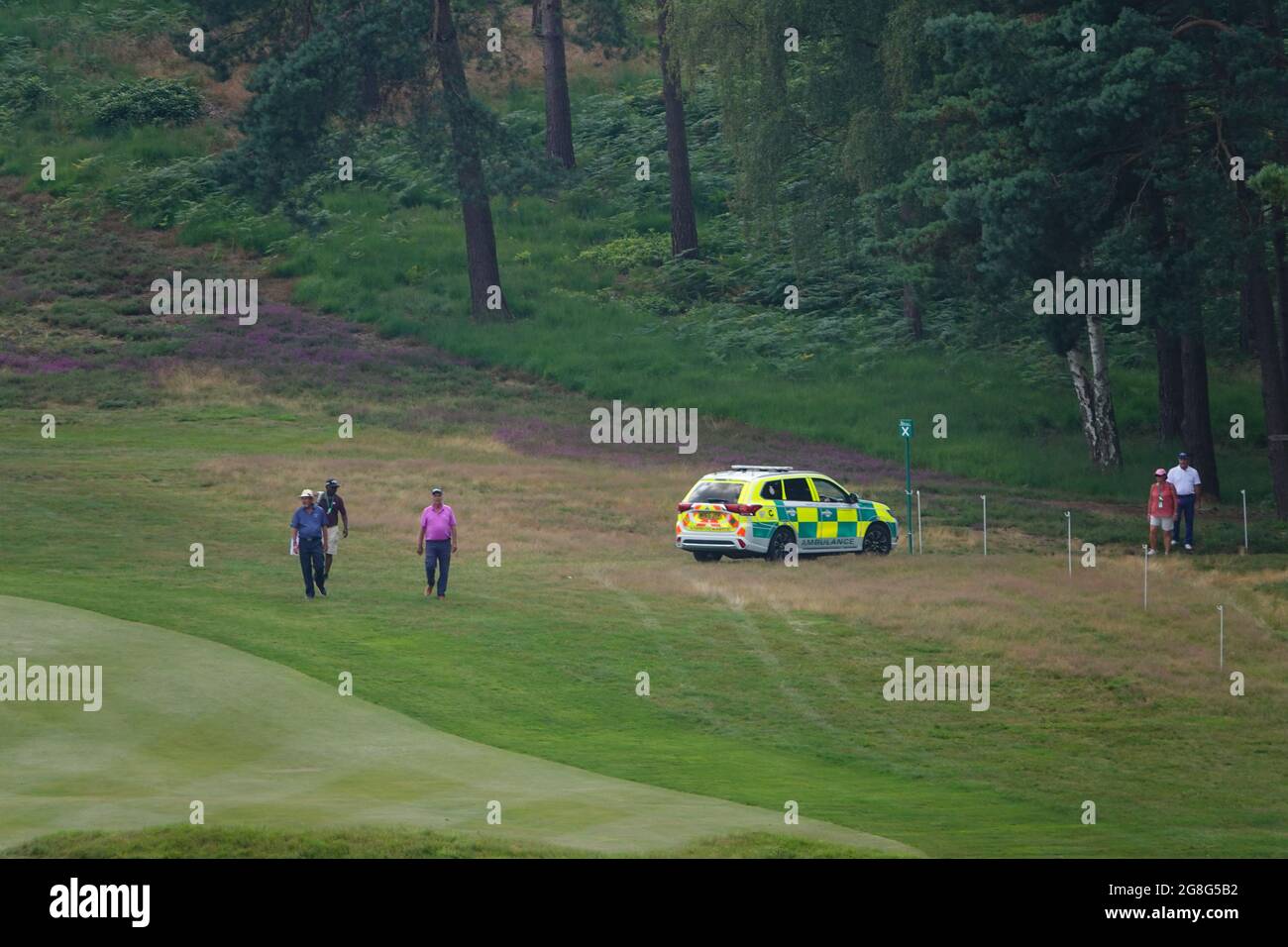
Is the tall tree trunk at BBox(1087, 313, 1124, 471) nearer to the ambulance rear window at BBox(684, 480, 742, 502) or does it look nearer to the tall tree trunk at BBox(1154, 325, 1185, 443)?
the tall tree trunk at BBox(1154, 325, 1185, 443)

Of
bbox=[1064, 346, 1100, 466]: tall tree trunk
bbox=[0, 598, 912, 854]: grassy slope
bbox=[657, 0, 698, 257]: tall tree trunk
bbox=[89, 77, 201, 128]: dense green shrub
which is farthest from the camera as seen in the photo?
bbox=[89, 77, 201, 128]: dense green shrub

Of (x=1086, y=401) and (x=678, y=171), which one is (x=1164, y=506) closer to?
(x=1086, y=401)

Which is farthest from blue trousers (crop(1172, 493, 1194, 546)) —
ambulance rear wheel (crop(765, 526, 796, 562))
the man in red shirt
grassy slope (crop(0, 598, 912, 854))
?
grassy slope (crop(0, 598, 912, 854))

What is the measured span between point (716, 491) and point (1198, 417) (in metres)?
14.0

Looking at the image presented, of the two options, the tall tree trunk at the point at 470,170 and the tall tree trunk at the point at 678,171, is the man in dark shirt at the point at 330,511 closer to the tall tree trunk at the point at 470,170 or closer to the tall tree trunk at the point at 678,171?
the tall tree trunk at the point at 470,170

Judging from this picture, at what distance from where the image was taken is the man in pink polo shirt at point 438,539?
92.8ft

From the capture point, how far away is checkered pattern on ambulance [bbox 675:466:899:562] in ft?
109

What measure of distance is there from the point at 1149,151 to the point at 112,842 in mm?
30289

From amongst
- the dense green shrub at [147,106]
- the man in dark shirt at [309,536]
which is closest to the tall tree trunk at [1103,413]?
the man in dark shirt at [309,536]

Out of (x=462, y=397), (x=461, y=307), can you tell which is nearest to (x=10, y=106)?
(x=461, y=307)

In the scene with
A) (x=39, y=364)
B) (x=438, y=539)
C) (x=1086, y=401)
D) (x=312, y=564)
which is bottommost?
(x=312, y=564)

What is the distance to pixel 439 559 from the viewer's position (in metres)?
28.9

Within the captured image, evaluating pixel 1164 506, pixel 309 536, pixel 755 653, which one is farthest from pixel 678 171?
pixel 755 653

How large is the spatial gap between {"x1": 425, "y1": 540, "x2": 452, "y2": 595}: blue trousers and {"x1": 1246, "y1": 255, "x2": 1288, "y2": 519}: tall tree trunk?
1920 centimetres
